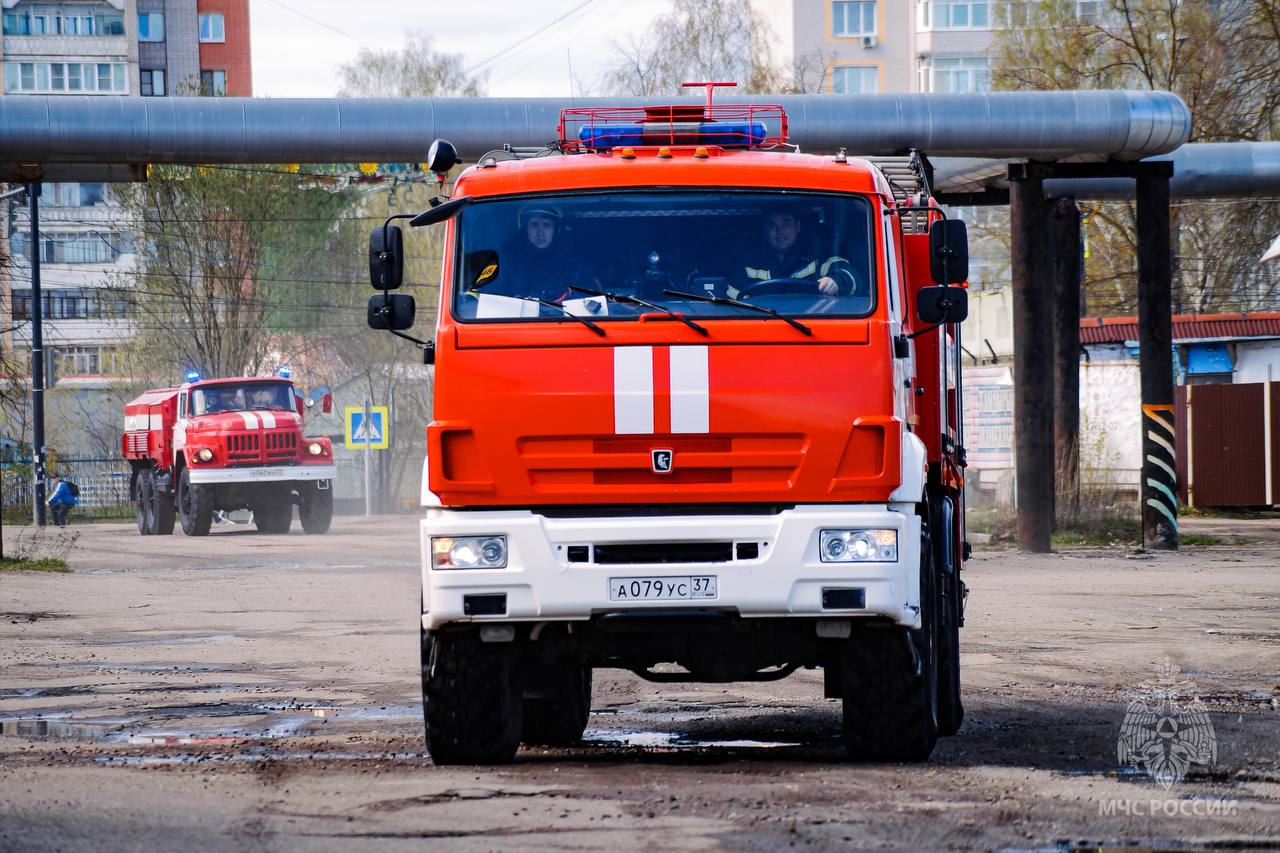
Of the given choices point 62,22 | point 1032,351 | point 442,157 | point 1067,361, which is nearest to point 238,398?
point 1067,361

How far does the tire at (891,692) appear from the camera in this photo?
8.13m

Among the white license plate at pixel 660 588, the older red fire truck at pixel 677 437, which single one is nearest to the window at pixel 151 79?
the older red fire truck at pixel 677 437

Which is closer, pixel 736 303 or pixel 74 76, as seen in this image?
pixel 736 303

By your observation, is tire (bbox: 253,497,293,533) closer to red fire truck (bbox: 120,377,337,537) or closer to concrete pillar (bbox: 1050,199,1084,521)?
red fire truck (bbox: 120,377,337,537)

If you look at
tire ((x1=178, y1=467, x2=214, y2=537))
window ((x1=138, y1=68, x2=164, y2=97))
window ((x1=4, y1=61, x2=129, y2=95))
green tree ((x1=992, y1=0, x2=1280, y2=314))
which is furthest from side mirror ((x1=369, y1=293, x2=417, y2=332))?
window ((x1=138, y1=68, x2=164, y2=97))

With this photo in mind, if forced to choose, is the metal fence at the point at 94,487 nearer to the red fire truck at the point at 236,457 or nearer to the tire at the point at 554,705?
the red fire truck at the point at 236,457

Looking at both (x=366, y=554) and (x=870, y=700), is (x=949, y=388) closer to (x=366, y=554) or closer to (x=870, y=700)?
(x=870, y=700)

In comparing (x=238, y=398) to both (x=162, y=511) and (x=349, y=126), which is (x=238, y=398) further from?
(x=349, y=126)

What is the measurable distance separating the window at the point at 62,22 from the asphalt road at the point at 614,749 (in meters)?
62.6

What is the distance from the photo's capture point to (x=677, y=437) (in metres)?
7.87

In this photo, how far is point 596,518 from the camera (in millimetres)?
7855

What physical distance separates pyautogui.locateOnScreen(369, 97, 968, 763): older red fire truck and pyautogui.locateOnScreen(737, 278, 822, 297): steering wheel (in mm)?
12

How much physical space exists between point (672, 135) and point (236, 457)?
1084 inches

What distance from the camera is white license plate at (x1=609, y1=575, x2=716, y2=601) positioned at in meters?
7.76
